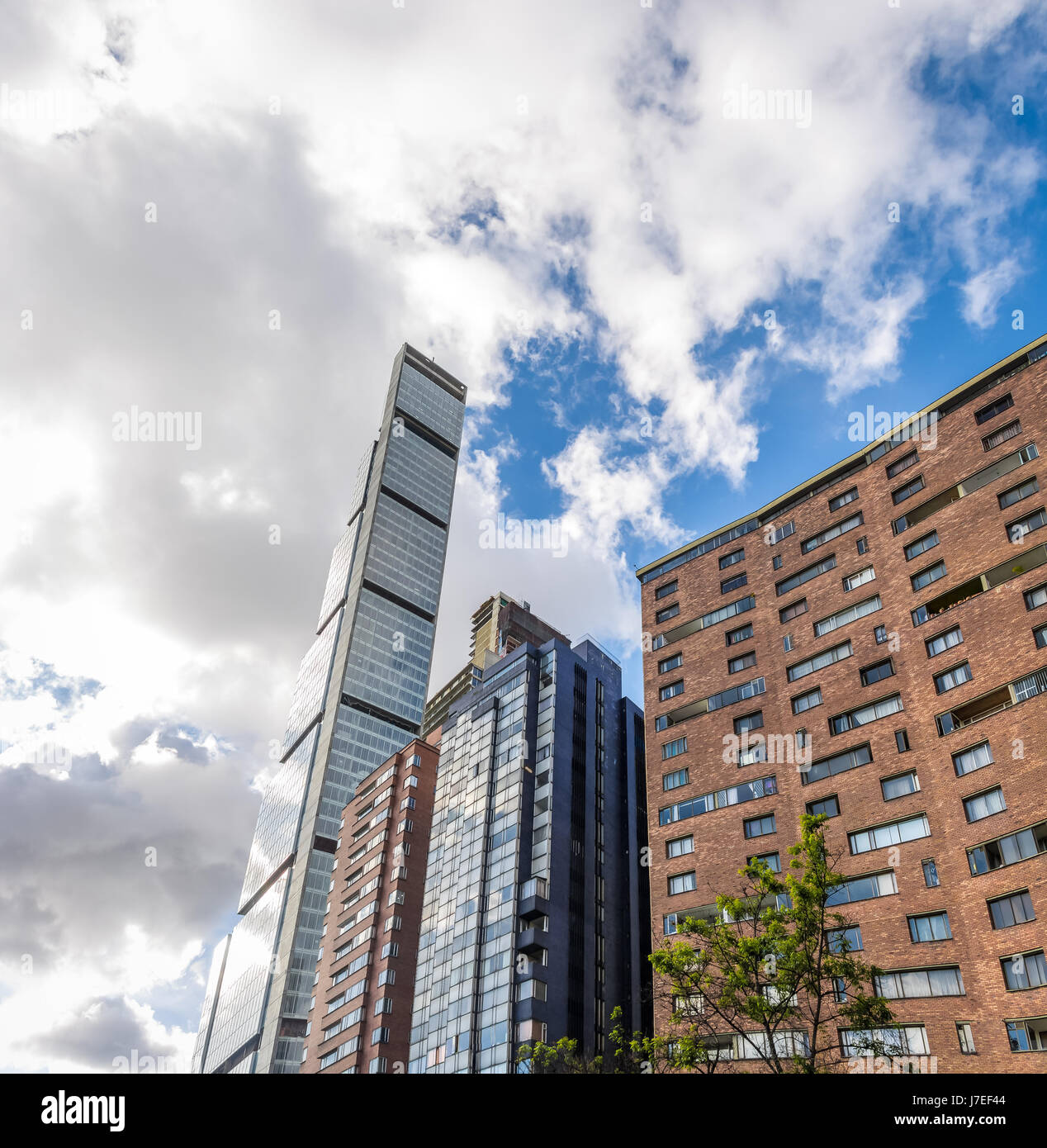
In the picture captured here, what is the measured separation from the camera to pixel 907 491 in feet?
192

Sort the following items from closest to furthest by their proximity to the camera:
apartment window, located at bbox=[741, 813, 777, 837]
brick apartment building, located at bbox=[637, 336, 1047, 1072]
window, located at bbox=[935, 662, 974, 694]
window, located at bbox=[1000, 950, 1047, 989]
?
window, located at bbox=[1000, 950, 1047, 989], brick apartment building, located at bbox=[637, 336, 1047, 1072], window, located at bbox=[935, 662, 974, 694], apartment window, located at bbox=[741, 813, 777, 837]

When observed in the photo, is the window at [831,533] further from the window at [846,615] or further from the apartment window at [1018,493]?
the apartment window at [1018,493]

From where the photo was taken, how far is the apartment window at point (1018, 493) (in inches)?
1970

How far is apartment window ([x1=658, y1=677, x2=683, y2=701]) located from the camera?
6681 cm

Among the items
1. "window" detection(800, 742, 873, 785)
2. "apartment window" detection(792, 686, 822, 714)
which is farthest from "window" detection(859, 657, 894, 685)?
"window" detection(800, 742, 873, 785)

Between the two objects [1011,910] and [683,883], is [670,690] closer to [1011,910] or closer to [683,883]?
[683,883]

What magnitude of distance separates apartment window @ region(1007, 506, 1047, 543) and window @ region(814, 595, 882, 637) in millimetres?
8996

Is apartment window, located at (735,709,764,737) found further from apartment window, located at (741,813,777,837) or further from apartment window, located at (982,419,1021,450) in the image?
apartment window, located at (982,419,1021,450)

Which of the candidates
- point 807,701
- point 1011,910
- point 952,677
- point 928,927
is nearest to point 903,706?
point 952,677

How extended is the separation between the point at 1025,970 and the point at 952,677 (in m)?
15.7

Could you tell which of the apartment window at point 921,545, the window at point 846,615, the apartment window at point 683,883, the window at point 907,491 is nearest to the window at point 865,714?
the window at point 846,615

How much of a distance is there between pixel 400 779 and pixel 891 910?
72692 mm

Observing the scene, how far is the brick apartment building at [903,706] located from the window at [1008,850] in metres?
0.12

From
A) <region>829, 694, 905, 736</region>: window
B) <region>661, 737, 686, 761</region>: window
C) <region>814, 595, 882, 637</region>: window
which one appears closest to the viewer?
<region>829, 694, 905, 736</region>: window
